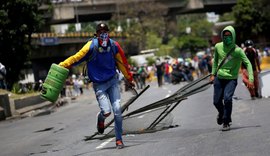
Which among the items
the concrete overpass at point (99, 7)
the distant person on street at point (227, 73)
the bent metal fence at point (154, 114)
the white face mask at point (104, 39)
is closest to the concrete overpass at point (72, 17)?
the concrete overpass at point (99, 7)

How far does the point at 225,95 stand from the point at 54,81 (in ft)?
10.5

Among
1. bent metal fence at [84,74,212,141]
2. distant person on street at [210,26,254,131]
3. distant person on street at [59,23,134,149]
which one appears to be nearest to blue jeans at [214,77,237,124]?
distant person on street at [210,26,254,131]

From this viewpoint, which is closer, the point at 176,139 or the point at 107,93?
the point at 107,93

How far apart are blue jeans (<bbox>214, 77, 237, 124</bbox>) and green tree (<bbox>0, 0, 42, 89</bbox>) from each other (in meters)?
28.0

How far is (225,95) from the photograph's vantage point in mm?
11789

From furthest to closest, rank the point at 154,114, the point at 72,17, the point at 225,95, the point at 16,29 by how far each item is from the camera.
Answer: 1. the point at 72,17
2. the point at 16,29
3. the point at 154,114
4. the point at 225,95

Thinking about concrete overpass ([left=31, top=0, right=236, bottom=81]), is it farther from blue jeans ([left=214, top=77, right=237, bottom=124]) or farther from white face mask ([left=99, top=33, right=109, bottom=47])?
white face mask ([left=99, top=33, right=109, bottom=47])

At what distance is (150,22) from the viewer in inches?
3319

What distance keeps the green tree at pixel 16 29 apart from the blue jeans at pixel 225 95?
91.9 ft

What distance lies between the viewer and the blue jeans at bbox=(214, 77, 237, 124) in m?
11.8

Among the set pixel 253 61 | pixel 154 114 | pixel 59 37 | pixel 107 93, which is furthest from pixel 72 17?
pixel 107 93

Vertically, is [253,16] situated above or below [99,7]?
below

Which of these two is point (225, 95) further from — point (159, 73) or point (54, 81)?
point (159, 73)

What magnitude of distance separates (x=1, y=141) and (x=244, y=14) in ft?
228
